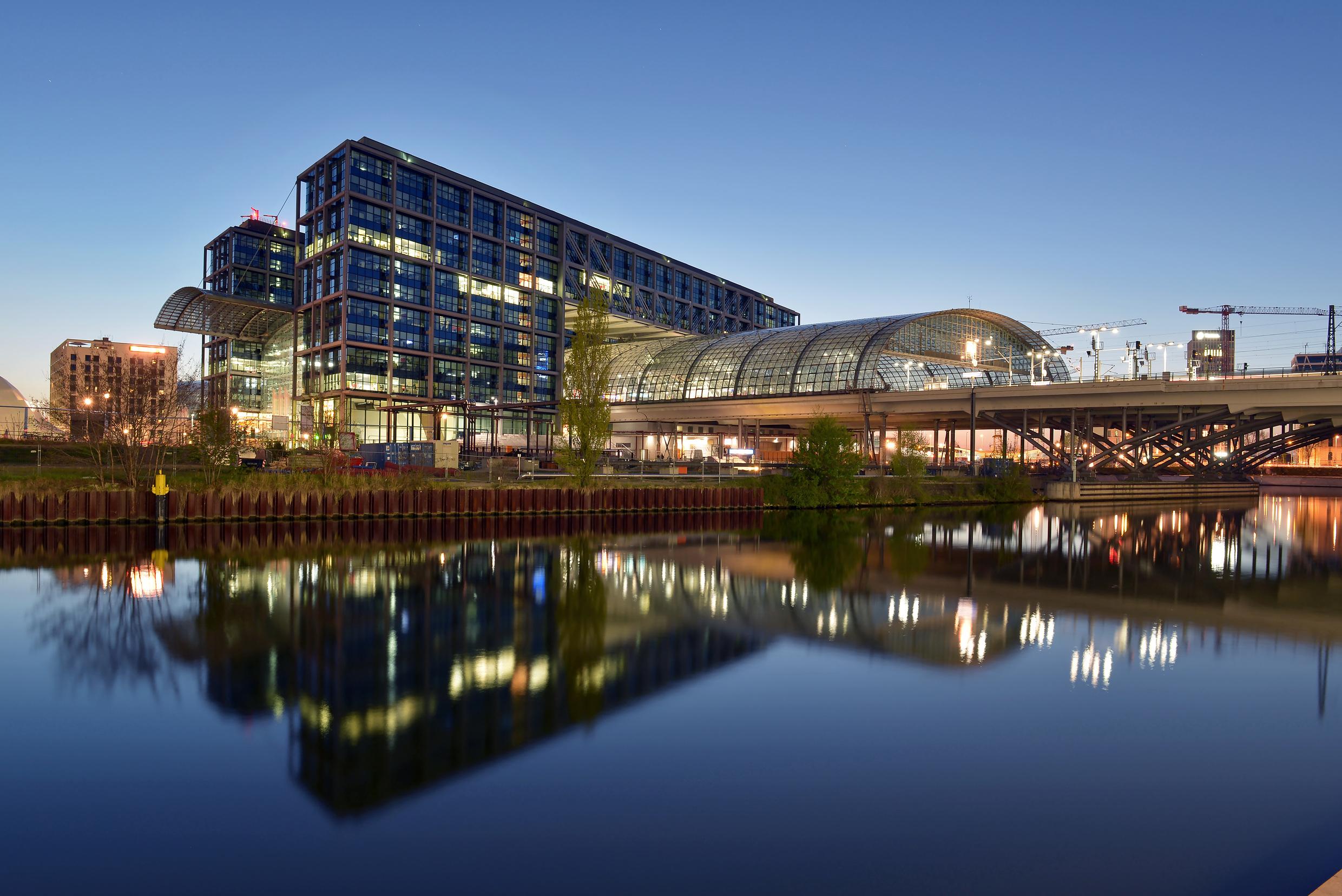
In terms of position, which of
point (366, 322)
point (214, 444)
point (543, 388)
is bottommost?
point (214, 444)

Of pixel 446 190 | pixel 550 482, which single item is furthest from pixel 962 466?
pixel 446 190

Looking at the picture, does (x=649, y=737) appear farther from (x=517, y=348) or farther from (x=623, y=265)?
(x=623, y=265)

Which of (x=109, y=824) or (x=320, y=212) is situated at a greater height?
(x=320, y=212)

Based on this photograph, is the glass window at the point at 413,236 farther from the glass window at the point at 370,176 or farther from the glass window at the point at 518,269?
the glass window at the point at 518,269

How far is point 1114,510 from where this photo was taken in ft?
189

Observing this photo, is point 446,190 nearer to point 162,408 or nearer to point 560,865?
point 162,408

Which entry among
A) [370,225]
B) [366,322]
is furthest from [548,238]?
[366,322]

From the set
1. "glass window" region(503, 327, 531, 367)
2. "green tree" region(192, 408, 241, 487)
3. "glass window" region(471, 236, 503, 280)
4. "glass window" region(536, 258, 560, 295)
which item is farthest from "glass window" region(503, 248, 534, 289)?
"green tree" region(192, 408, 241, 487)

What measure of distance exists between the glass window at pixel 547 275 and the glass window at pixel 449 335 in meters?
15.7

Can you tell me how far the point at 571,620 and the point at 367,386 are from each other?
85.2 metres

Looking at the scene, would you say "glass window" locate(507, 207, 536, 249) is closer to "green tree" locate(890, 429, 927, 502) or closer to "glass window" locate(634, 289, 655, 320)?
"glass window" locate(634, 289, 655, 320)

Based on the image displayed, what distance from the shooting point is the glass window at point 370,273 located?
9094cm

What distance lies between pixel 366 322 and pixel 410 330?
5.99m

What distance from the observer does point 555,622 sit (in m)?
15.2
